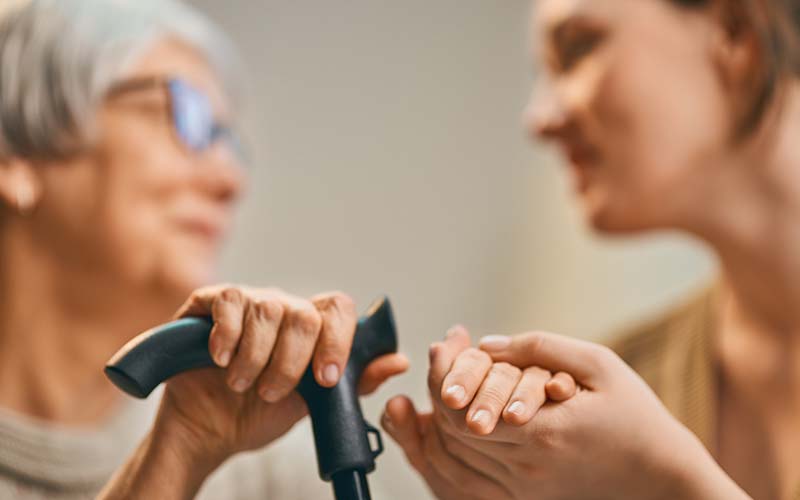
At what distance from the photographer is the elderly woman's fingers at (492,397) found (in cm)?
54

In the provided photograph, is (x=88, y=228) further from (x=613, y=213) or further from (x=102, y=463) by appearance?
(x=613, y=213)

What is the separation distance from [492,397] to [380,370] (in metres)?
0.13

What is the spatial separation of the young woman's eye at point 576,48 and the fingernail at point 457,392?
755 millimetres

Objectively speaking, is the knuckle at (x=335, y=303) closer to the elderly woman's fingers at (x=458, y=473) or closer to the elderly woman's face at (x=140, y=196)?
the elderly woman's fingers at (x=458, y=473)

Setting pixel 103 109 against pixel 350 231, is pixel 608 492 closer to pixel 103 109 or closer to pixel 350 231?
pixel 103 109

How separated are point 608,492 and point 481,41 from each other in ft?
5.60

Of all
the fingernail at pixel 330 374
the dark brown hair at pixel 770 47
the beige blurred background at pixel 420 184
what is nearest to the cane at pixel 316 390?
the fingernail at pixel 330 374

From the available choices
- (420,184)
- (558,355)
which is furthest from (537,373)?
(420,184)

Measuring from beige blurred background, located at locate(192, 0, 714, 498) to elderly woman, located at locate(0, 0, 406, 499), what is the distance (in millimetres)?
A: 597

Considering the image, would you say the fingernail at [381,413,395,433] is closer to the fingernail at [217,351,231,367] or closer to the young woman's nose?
the fingernail at [217,351,231,367]

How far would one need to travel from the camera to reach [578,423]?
22.5 inches

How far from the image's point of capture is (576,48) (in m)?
1.21

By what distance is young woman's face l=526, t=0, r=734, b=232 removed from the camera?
1.10 m

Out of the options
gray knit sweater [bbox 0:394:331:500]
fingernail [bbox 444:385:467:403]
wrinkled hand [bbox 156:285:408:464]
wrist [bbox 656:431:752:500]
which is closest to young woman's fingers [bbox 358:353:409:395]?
wrinkled hand [bbox 156:285:408:464]
